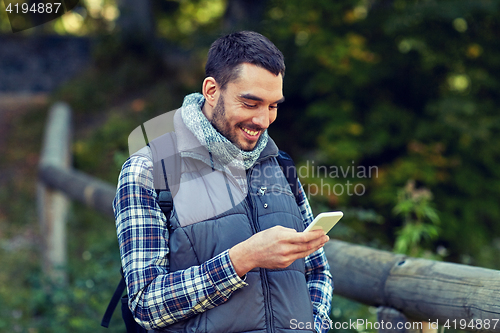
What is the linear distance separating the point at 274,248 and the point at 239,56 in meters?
0.63

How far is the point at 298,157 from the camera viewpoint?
7.30 m

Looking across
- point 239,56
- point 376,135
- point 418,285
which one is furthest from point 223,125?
point 376,135

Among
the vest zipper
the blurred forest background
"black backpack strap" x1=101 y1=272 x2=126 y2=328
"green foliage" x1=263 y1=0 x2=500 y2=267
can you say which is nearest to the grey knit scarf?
the vest zipper

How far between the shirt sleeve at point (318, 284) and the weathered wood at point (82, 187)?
2020 mm

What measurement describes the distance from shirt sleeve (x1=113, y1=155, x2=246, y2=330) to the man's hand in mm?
41

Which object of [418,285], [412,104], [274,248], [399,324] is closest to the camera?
[274,248]

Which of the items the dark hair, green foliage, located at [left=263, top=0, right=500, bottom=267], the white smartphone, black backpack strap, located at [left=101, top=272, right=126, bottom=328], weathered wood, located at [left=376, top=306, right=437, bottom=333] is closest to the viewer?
the white smartphone

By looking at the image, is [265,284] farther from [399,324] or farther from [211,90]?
[399,324]

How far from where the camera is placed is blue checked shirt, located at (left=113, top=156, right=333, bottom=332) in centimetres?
138

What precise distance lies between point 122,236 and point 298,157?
5.96 m

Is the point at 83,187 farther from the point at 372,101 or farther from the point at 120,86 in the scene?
the point at 120,86

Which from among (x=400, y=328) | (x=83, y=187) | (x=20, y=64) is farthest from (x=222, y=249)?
(x=20, y=64)

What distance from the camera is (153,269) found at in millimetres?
1433

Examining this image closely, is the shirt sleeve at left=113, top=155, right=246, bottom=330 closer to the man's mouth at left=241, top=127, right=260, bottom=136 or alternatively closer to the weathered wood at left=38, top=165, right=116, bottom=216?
the man's mouth at left=241, top=127, right=260, bottom=136
